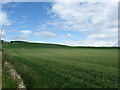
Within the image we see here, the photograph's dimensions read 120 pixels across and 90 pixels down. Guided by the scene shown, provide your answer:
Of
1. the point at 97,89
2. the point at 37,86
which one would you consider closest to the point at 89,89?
the point at 97,89

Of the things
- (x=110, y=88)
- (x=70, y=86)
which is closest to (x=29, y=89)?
(x=70, y=86)

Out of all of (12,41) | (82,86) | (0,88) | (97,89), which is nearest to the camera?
(97,89)

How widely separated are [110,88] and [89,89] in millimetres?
956

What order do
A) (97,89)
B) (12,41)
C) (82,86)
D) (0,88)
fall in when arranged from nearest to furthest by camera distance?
(97,89)
(82,86)
(0,88)
(12,41)

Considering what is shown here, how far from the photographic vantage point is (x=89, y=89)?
27.1 feet

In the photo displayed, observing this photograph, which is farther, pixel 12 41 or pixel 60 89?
pixel 12 41

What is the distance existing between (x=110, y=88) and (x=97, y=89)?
643 mm

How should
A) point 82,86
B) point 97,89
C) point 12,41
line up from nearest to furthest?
point 97,89 → point 82,86 → point 12,41

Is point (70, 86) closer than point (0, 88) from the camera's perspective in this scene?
Yes

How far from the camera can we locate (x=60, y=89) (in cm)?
832

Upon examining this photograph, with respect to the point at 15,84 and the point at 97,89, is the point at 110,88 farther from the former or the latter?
the point at 15,84

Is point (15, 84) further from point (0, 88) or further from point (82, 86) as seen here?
point (82, 86)

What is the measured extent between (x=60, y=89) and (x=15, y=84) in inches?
101

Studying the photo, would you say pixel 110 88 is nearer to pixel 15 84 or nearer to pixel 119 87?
pixel 119 87
